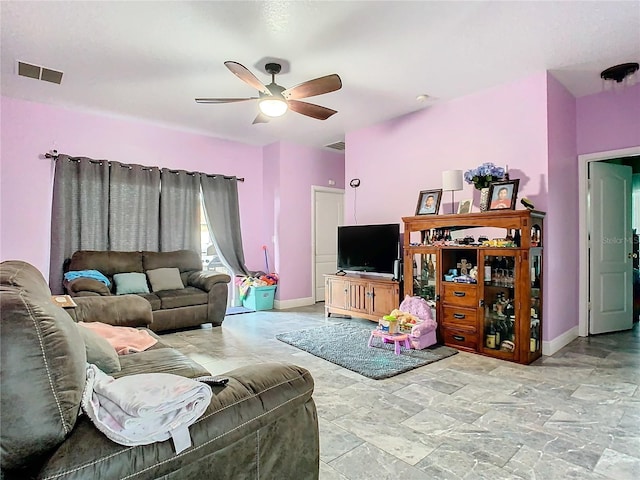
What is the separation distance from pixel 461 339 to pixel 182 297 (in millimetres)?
A: 3265

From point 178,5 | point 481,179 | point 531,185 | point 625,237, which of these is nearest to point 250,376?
point 178,5

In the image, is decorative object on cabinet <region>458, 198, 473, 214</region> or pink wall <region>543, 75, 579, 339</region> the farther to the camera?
decorative object on cabinet <region>458, 198, 473, 214</region>

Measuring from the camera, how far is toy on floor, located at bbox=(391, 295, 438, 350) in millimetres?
3639

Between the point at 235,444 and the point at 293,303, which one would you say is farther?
the point at 293,303

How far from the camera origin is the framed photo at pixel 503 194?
349 centimetres

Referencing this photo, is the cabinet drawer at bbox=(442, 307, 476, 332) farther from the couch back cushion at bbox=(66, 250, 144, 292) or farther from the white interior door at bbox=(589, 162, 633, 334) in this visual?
the couch back cushion at bbox=(66, 250, 144, 292)

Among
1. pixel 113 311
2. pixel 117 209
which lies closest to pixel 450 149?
pixel 113 311

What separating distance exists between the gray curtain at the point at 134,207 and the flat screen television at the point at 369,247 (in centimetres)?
269

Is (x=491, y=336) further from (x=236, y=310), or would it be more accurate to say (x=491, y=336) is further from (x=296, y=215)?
(x=236, y=310)

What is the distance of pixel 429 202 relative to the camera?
14.0 feet

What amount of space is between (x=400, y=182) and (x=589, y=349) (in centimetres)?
276

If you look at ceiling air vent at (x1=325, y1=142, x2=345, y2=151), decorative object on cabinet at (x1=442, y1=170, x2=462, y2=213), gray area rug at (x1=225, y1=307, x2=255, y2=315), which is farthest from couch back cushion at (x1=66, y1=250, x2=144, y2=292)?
decorative object on cabinet at (x1=442, y1=170, x2=462, y2=213)

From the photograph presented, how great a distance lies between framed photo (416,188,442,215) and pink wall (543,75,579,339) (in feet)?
3.55

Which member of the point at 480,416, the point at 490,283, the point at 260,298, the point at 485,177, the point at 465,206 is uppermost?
the point at 485,177
